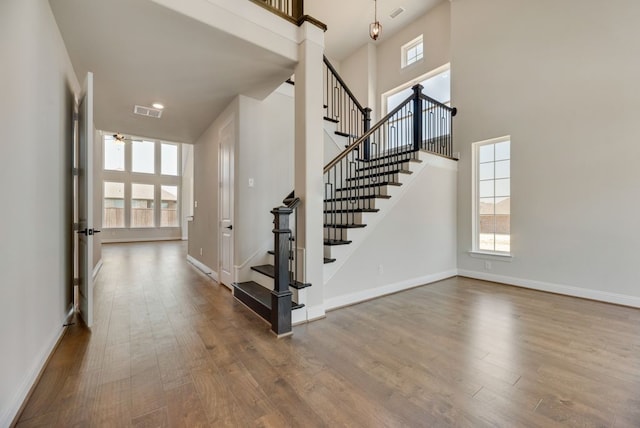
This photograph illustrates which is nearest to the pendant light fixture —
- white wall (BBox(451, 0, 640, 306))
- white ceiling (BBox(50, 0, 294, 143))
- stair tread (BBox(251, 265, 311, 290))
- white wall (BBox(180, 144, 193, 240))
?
white wall (BBox(451, 0, 640, 306))

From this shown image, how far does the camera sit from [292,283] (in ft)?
9.40

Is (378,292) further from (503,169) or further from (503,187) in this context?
(503,169)

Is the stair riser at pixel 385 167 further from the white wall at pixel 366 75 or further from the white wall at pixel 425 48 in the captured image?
the white wall at pixel 366 75

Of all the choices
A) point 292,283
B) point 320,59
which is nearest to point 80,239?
point 292,283

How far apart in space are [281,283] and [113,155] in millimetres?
10764

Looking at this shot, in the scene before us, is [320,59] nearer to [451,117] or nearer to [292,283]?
[292,283]

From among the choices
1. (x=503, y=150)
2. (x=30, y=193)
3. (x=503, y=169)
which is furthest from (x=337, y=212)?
(x=30, y=193)

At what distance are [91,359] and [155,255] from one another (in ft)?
18.8

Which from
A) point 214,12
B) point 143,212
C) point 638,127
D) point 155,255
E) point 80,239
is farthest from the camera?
point 143,212

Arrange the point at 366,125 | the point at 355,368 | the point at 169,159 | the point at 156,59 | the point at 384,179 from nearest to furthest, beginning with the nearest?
the point at 355,368, the point at 156,59, the point at 384,179, the point at 366,125, the point at 169,159

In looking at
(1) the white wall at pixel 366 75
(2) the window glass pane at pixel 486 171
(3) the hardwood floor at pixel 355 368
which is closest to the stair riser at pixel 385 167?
(2) the window glass pane at pixel 486 171

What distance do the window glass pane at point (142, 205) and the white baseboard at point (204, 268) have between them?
5967 mm

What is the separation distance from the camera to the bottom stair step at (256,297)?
9.39 feet

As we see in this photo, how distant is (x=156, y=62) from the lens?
2869 millimetres
